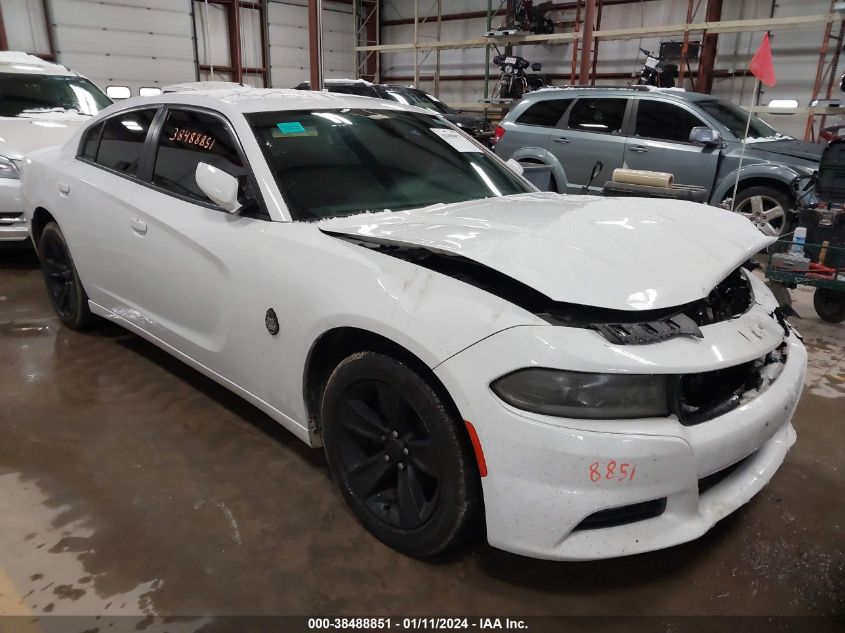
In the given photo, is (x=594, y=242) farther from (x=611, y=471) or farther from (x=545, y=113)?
(x=545, y=113)

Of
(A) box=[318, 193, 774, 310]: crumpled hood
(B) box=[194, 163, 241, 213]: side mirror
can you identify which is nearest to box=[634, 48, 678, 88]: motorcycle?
(A) box=[318, 193, 774, 310]: crumpled hood

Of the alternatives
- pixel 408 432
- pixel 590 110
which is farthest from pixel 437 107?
pixel 408 432

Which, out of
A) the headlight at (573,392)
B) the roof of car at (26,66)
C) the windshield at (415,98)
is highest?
the roof of car at (26,66)

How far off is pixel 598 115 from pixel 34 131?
18.9 ft

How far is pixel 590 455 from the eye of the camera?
1505mm

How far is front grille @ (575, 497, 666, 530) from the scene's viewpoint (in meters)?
1.61

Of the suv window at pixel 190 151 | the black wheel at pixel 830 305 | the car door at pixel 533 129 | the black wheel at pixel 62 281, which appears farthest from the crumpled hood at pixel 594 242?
the car door at pixel 533 129

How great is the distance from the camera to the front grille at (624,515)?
1607 mm

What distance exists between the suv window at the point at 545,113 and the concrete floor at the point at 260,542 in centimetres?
521

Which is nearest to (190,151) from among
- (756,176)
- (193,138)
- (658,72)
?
(193,138)

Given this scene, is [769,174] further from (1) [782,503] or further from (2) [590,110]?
(1) [782,503]

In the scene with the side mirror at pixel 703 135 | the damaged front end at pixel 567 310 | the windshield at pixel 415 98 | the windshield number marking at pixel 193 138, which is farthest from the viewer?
the windshield at pixel 415 98

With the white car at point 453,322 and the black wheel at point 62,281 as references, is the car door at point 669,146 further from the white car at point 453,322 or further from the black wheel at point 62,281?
the black wheel at point 62,281

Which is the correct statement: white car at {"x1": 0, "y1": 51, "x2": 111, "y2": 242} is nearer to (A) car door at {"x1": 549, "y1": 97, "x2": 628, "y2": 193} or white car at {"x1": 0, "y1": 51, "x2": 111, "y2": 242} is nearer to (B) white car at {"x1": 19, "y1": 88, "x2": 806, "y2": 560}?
(B) white car at {"x1": 19, "y1": 88, "x2": 806, "y2": 560}
